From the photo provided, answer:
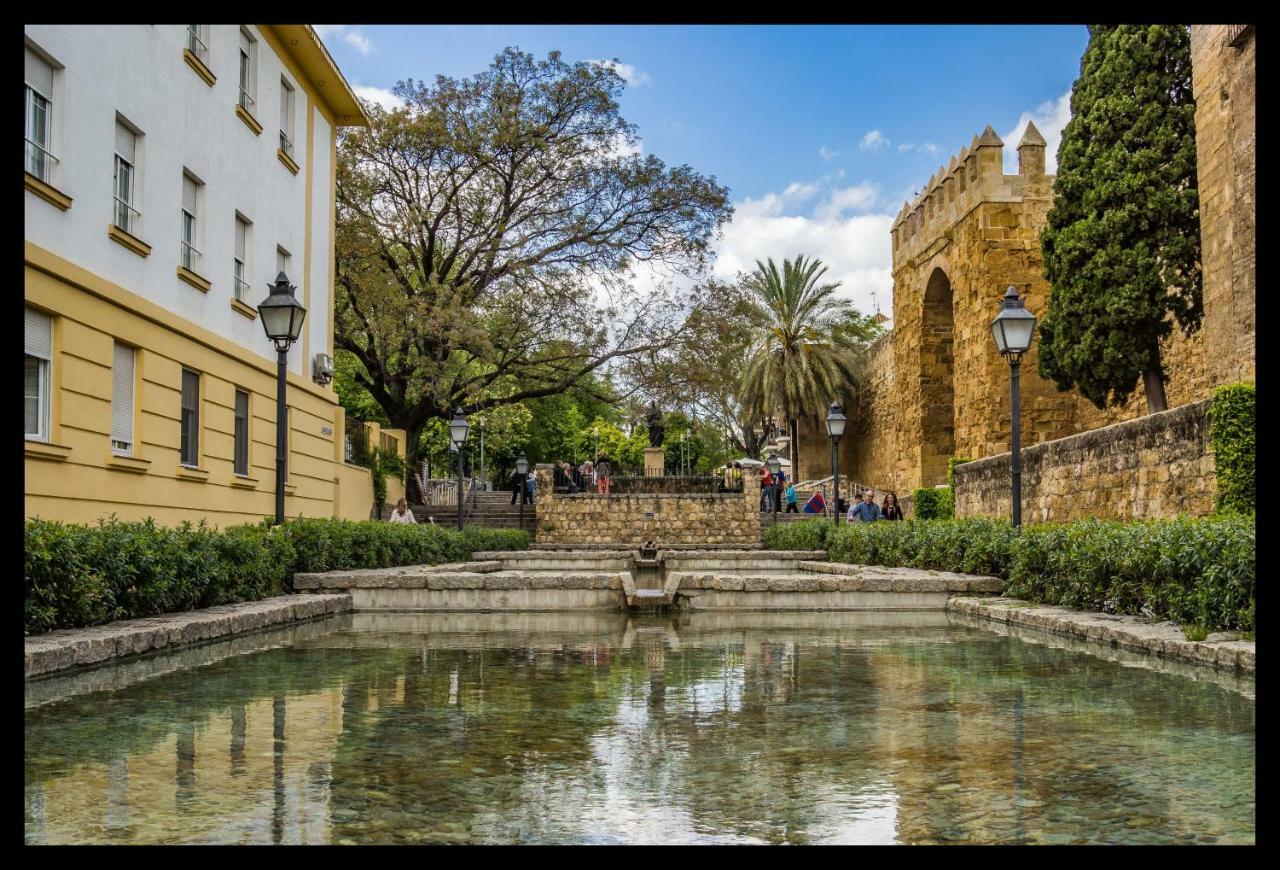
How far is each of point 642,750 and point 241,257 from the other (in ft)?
49.2

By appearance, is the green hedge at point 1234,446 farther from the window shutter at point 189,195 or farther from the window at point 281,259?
the window at point 281,259

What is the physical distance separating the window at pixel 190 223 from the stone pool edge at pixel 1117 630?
1080cm

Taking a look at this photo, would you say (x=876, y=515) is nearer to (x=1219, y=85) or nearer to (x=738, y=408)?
(x=1219, y=85)

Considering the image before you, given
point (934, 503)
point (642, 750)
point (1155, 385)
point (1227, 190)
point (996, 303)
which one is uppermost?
point (996, 303)

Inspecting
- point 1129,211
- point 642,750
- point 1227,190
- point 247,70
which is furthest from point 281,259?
point 642,750

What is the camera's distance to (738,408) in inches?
1988

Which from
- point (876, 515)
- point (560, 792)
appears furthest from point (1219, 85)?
point (560, 792)

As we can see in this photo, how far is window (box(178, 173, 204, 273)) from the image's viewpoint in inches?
581

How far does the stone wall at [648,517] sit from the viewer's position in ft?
111

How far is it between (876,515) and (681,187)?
972 cm

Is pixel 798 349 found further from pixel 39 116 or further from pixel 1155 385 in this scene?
pixel 39 116

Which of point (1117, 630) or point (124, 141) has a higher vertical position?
point (124, 141)

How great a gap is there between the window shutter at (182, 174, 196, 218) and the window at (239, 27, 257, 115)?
2311 millimetres

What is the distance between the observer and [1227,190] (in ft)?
52.4
